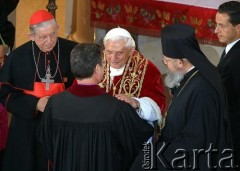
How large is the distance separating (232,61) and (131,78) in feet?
2.85

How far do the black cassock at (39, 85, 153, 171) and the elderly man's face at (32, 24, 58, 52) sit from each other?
0.83 meters

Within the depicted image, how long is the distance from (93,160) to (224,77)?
1.56 meters

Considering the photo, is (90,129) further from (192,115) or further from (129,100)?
(192,115)

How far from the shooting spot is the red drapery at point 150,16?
6938mm

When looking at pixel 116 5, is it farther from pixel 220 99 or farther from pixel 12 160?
pixel 220 99

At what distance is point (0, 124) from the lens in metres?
5.62

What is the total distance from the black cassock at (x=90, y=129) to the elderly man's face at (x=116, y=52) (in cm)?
80

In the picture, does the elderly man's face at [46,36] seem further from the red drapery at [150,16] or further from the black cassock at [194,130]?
the red drapery at [150,16]

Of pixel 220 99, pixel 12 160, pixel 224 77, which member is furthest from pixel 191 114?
pixel 12 160

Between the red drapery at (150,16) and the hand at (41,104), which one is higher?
the red drapery at (150,16)

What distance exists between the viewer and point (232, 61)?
509 cm

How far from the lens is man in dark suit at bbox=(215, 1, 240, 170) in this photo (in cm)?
505

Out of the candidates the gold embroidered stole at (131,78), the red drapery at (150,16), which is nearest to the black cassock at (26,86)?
the gold embroidered stole at (131,78)

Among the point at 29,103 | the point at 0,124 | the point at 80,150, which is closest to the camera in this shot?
the point at 80,150
